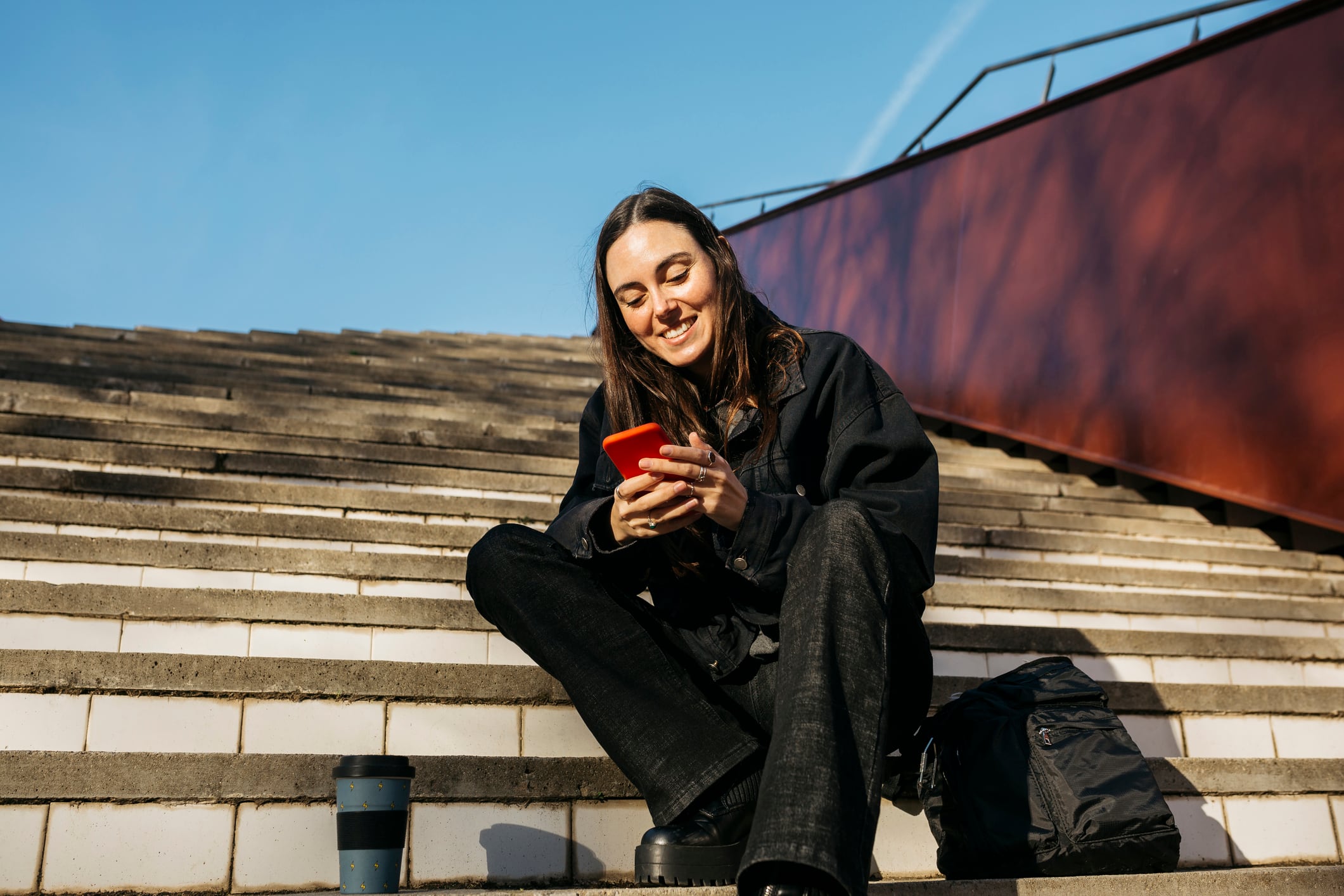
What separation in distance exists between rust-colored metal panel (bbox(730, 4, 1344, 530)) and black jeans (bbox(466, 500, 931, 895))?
321cm

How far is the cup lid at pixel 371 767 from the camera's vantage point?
4.96 ft

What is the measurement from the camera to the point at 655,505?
162 centimetres

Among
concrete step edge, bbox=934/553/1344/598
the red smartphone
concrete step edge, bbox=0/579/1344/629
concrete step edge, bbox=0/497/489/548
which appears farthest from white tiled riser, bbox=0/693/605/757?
concrete step edge, bbox=934/553/1344/598

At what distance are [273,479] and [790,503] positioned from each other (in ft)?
8.27

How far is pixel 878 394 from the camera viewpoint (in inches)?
74.0

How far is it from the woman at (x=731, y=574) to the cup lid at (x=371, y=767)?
0.33 metres

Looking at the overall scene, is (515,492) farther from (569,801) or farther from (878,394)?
(878,394)

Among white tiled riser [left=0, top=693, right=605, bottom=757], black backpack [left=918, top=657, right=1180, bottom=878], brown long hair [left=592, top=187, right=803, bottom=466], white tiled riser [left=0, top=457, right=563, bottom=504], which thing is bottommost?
black backpack [left=918, top=657, right=1180, bottom=878]

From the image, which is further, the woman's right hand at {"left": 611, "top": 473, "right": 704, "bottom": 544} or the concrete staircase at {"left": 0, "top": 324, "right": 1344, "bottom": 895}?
the concrete staircase at {"left": 0, "top": 324, "right": 1344, "bottom": 895}

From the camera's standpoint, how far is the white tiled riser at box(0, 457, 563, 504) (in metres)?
3.45

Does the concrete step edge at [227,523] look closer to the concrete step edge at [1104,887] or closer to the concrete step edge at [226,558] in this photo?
the concrete step edge at [226,558]

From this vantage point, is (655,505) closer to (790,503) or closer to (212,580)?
(790,503)

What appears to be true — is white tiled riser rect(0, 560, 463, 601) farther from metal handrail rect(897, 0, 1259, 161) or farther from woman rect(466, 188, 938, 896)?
metal handrail rect(897, 0, 1259, 161)

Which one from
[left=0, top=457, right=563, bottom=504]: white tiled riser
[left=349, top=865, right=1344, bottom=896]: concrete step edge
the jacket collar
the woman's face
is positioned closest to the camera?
[left=349, top=865, right=1344, bottom=896]: concrete step edge
